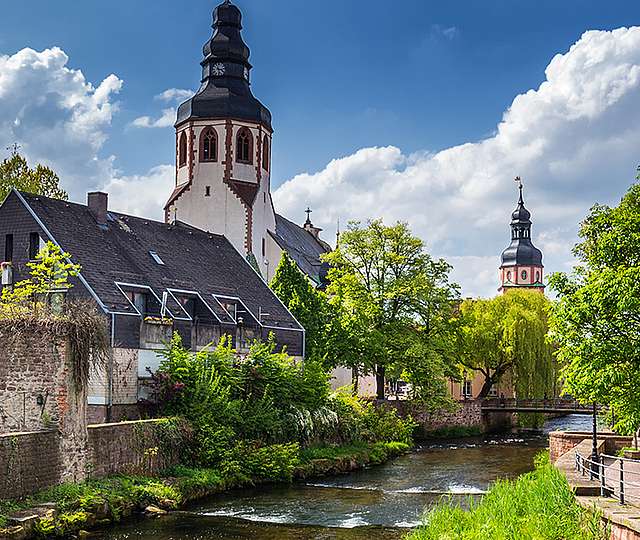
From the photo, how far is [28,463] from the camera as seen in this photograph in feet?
65.7

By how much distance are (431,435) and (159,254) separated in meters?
18.0

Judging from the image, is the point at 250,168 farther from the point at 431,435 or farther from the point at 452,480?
the point at 452,480

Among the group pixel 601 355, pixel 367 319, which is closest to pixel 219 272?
pixel 367 319

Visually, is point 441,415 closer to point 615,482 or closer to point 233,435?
point 233,435

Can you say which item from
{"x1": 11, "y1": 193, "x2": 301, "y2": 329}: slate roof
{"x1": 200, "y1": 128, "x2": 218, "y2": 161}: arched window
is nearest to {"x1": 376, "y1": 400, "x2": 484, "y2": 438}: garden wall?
{"x1": 11, "y1": 193, "x2": 301, "y2": 329}: slate roof

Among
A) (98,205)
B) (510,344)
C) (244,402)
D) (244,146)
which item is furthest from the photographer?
(244,146)

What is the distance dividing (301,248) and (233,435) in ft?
124

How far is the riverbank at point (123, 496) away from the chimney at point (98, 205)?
11.2 meters

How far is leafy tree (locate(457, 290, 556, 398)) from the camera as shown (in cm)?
5172

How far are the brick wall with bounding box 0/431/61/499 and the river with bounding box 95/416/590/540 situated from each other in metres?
1.91

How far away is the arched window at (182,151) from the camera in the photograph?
54188 millimetres

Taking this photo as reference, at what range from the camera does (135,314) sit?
29906 mm

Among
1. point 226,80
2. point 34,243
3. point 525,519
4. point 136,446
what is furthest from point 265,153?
point 525,519

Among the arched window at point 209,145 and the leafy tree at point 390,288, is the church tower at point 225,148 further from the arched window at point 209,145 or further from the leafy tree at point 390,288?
the leafy tree at point 390,288
